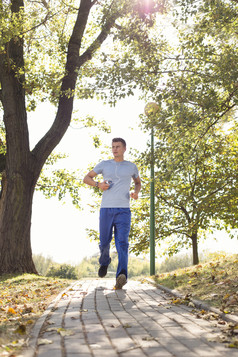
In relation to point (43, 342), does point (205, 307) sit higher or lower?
higher

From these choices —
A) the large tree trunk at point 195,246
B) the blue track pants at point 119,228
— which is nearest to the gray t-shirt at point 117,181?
the blue track pants at point 119,228

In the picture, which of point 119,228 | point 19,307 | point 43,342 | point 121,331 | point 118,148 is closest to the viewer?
point 43,342

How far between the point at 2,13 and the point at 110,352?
36.4ft

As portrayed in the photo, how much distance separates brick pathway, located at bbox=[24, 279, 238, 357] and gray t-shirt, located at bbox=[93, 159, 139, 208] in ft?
5.90

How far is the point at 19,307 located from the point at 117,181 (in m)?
2.66

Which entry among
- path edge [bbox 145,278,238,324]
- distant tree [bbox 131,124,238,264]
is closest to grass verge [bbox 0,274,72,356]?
path edge [bbox 145,278,238,324]

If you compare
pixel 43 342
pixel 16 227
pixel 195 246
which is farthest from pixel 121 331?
pixel 195 246

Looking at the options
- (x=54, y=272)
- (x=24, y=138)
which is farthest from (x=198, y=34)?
(x=54, y=272)

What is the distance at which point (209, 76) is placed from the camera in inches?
313

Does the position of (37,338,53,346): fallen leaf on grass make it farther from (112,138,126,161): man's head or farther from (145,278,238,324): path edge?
(112,138,126,161): man's head

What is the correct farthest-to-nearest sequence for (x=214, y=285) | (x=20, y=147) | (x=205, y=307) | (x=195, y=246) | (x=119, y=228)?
(x=195, y=246), (x=20, y=147), (x=119, y=228), (x=214, y=285), (x=205, y=307)

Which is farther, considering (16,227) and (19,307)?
(16,227)

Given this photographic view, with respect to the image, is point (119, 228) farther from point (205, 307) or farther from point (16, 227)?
point (16, 227)

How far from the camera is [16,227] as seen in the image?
38.5ft
